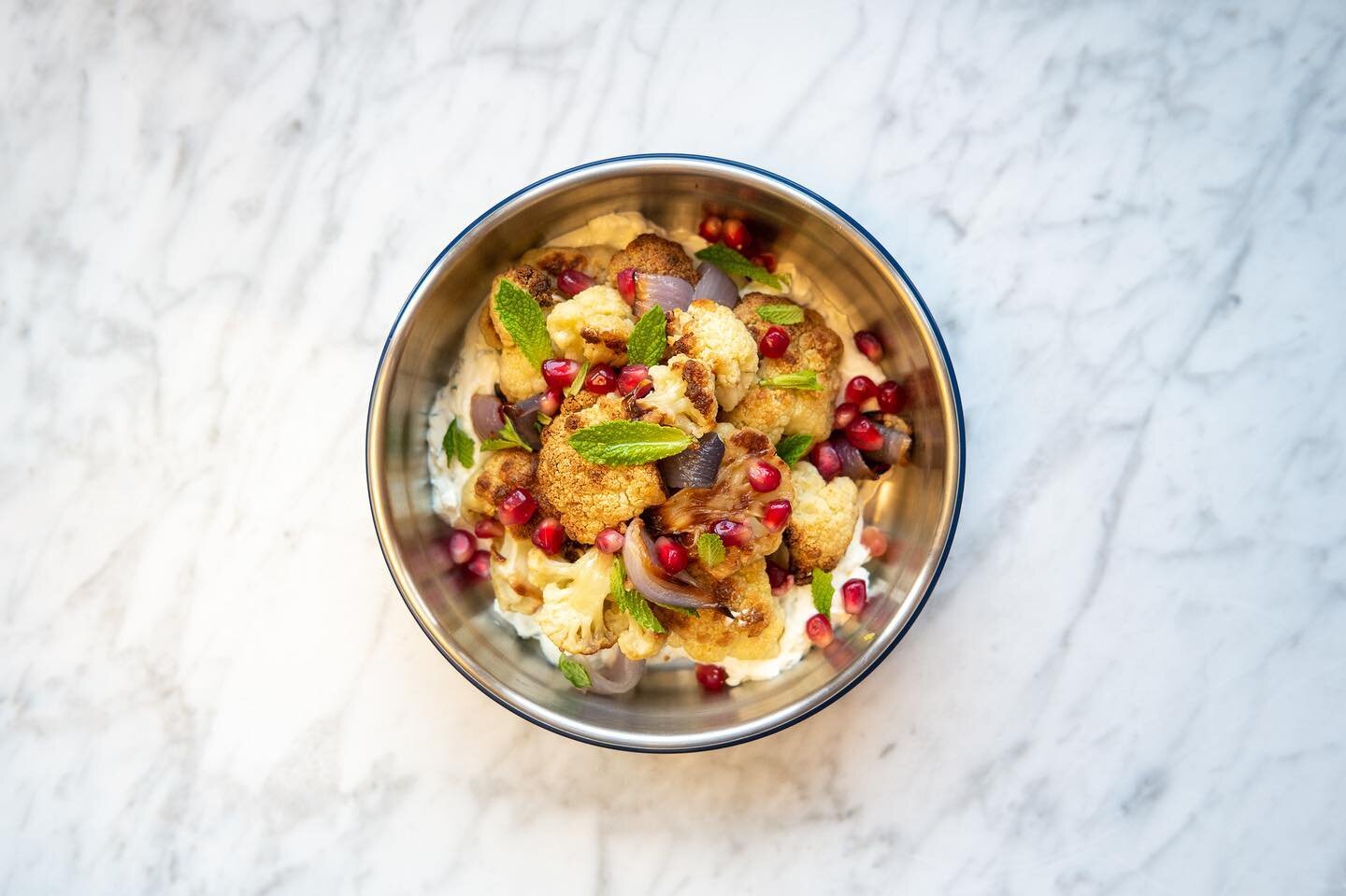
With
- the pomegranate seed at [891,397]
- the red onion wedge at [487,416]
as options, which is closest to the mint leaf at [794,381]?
the pomegranate seed at [891,397]

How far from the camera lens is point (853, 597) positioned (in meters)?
2.25

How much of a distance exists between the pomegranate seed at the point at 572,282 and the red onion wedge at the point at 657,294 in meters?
0.16

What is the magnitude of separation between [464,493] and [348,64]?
3.94 ft

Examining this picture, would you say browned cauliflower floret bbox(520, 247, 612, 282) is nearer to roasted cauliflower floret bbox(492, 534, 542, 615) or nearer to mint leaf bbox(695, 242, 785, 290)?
mint leaf bbox(695, 242, 785, 290)

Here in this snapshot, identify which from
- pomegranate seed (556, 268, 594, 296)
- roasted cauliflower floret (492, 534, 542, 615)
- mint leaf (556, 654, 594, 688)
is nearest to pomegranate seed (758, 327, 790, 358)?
pomegranate seed (556, 268, 594, 296)

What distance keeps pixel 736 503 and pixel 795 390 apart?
0.35 metres

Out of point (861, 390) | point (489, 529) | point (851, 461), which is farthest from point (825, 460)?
point (489, 529)

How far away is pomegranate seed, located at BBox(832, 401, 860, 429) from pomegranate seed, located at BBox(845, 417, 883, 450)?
0.05 ft

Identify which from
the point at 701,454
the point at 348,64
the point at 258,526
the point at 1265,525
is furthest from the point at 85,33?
the point at 1265,525

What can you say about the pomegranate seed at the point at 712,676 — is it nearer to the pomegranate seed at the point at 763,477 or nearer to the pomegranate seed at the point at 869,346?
the pomegranate seed at the point at 763,477

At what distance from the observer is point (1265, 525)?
7.89 feet

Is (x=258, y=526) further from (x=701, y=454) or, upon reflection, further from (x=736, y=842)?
(x=736, y=842)

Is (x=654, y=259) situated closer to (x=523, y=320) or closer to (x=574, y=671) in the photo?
(x=523, y=320)

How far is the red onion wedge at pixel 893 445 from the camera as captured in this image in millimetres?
2252
